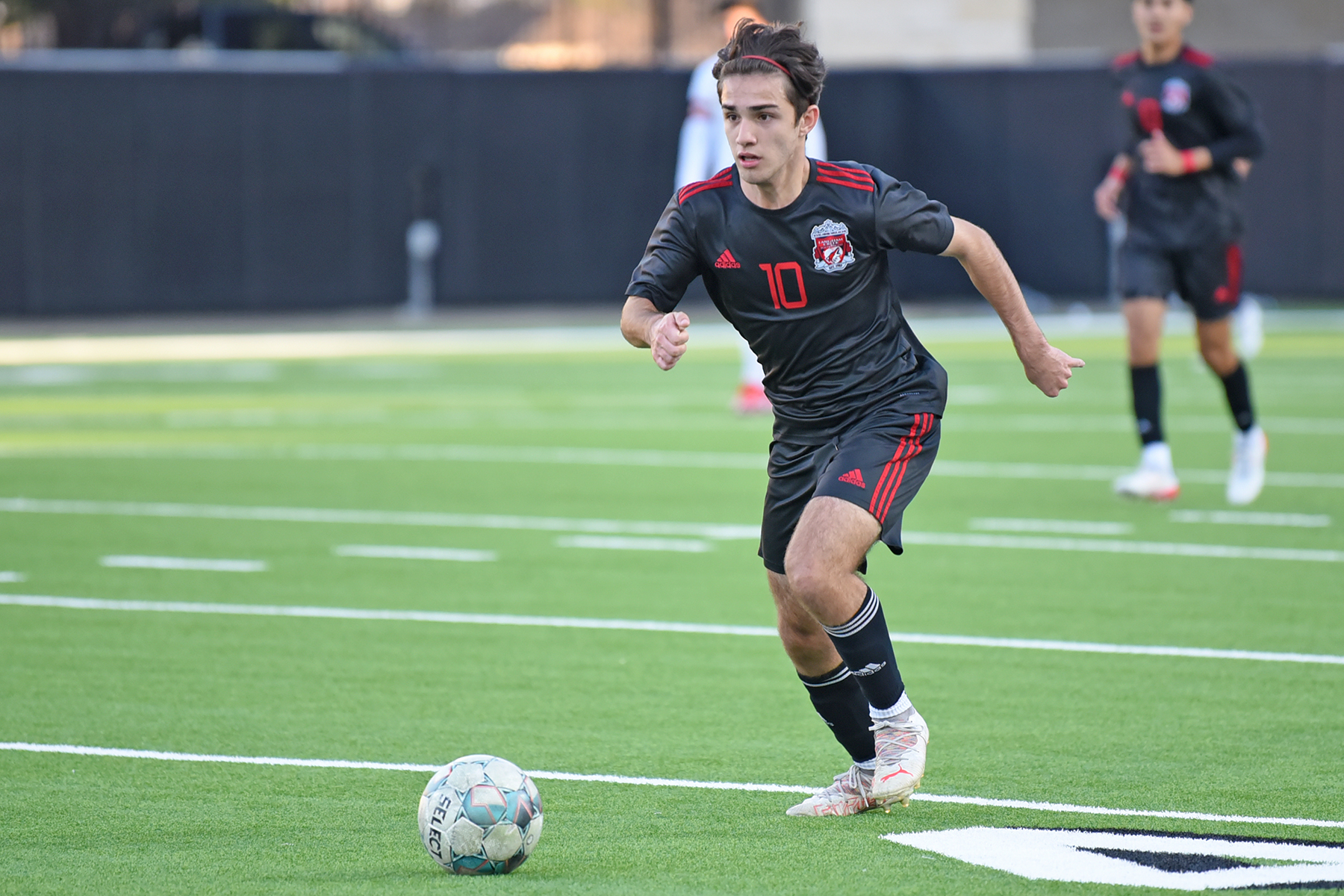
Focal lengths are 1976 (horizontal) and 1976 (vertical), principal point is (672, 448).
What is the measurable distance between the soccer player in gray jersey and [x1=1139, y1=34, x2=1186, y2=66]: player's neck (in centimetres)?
597

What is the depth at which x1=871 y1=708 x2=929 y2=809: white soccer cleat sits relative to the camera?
17.3 feet

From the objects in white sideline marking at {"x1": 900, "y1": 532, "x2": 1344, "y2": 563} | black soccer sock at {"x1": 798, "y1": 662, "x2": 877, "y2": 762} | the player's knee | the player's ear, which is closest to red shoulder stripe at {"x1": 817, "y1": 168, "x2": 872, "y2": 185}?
the player's ear

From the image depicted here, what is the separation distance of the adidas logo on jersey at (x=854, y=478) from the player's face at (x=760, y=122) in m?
0.82

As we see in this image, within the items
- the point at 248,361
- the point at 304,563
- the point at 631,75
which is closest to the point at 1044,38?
the point at 631,75

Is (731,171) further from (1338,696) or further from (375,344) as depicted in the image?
(375,344)

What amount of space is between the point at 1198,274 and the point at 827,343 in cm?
607

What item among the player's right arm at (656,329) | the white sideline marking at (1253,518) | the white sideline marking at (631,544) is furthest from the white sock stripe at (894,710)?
the white sideline marking at (1253,518)

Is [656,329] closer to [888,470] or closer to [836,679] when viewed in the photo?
[888,470]

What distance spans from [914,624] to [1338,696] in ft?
6.37

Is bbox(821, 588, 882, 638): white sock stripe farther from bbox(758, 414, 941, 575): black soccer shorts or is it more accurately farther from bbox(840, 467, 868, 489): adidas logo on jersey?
bbox(840, 467, 868, 489): adidas logo on jersey

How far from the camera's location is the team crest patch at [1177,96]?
10953 millimetres

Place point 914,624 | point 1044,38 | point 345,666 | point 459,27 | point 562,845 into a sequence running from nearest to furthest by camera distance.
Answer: point 562,845 < point 345,666 < point 914,624 < point 1044,38 < point 459,27

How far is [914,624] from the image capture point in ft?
27.2

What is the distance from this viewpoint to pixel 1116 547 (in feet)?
32.9
